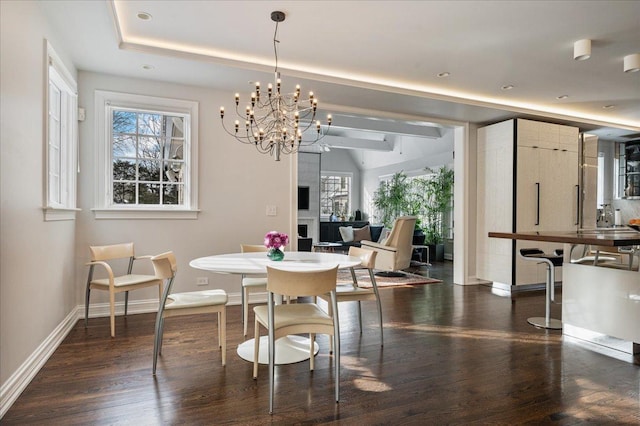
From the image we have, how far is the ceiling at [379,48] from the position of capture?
2814 mm

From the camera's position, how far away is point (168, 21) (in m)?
3.01

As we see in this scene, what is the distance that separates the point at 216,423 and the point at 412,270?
5.73 m

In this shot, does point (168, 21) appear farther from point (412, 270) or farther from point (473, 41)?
point (412, 270)

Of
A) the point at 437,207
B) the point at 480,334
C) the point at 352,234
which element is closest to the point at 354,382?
the point at 480,334

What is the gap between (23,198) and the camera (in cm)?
233

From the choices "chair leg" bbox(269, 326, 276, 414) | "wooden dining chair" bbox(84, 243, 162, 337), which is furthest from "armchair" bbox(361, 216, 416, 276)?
"chair leg" bbox(269, 326, 276, 414)

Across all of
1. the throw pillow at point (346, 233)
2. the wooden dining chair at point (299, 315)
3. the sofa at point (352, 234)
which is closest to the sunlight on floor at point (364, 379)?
the wooden dining chair at point (299, 315)

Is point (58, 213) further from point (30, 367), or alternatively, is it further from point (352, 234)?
point (352, 234)

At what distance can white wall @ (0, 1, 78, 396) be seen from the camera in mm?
2076

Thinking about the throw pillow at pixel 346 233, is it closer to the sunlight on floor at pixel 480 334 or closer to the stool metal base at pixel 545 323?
the stool metal base at pixel 545 323

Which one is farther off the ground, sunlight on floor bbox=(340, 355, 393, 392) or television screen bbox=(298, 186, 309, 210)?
television screen bbox=(298, 186, 309, 210)

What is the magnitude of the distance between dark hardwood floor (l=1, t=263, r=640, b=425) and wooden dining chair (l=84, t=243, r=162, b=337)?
0.87ft

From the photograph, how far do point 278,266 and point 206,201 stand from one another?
190 centimetres

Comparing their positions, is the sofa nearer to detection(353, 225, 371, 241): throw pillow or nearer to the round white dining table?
detection(353, 225, 371, 241): throw pillow
